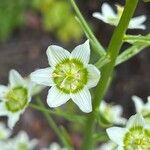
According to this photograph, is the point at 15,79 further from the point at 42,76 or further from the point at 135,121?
the point at 135,121

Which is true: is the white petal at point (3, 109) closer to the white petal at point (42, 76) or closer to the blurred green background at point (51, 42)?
the white petal at point (42, 76)

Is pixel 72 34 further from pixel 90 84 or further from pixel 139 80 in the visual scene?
pixel 90 84

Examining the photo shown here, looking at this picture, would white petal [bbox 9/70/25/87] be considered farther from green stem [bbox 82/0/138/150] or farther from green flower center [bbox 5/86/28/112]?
green stem [bbox 82/0/138/150]

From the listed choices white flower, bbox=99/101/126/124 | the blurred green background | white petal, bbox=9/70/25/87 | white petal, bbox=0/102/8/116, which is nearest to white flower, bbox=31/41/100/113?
white petal, bbox=9/70/25/87

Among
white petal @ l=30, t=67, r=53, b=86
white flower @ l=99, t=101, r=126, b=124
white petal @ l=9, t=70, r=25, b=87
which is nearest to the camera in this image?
white petal @ l=30, t=67, r=53, b=86

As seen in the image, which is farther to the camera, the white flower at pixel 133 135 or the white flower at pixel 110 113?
the white flower at pixel 110 113

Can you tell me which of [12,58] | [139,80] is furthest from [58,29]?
[139,80]

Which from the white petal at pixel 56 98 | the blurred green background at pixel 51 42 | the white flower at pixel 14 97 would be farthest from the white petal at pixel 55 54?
the blurred green background at pixel 51 42
